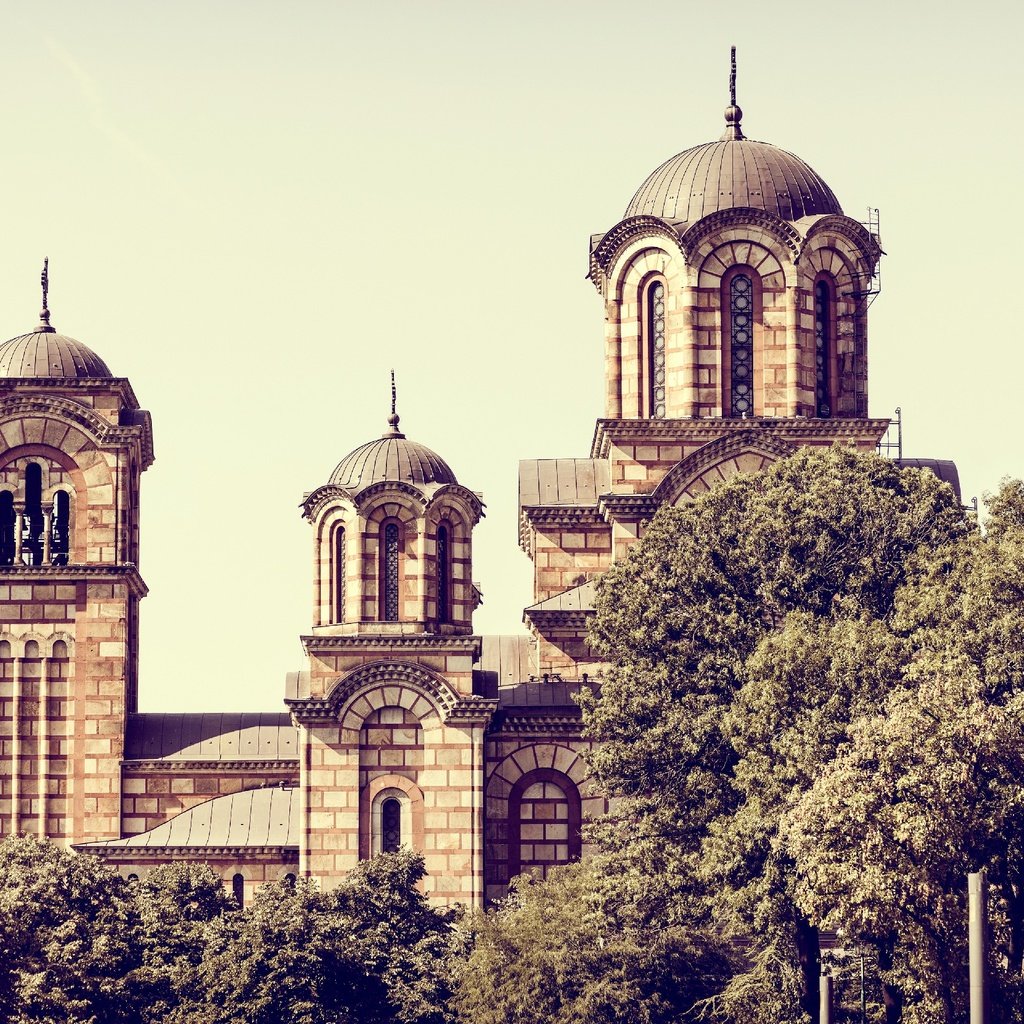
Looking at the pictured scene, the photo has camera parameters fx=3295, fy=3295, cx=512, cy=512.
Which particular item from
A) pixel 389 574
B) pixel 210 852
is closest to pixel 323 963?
pixel 210 852

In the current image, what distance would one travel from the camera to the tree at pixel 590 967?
5672cm

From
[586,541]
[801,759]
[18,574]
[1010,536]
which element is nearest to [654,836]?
[801,759]

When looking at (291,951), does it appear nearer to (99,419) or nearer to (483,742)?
(483,742)

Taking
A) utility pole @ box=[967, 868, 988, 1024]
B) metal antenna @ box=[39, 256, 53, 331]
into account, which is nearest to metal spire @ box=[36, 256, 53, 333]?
metal antenna @ box=[39, 256, 53, 331]

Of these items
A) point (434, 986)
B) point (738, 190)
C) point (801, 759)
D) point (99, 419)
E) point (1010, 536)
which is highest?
point (738, 190)

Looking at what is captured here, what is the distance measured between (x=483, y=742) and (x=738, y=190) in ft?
42.3

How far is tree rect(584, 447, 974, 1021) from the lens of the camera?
5450cm

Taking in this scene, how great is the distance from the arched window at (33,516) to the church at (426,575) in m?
0.05

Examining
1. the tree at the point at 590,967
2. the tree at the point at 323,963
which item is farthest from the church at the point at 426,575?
the tree at the point at 590,967

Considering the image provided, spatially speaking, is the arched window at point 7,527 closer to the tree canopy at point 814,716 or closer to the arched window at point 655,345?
the arched window at point 655,345

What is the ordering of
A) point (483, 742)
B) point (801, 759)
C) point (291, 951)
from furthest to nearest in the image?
point (483, 742) → point (291, 951) → point (801, 759)

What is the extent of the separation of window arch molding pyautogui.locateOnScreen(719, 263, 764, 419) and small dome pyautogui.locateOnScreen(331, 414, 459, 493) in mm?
6147

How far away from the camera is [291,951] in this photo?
57125 millimetres

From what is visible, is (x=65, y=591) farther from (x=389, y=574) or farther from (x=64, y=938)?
(x=64, y=938)
